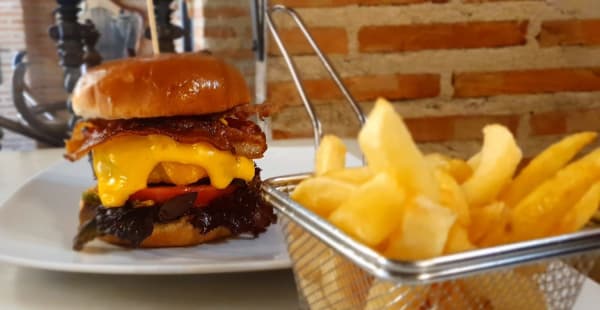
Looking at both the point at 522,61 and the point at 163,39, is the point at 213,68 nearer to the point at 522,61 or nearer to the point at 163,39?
the point at 522,61

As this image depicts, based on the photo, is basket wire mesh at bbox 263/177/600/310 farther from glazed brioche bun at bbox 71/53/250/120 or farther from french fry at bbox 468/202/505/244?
glazed brioche bun at bbox 71/53/250/120

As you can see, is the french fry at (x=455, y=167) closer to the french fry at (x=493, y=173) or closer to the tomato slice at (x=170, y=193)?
the french fry at (x=493, y=173)

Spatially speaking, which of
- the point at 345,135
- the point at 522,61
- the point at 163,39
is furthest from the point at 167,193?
the point at 163,39

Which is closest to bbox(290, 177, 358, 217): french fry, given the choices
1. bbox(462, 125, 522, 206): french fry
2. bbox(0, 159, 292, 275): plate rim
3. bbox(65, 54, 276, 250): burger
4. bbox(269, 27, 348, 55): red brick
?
bbox(462, 125, 522, 206): french fry

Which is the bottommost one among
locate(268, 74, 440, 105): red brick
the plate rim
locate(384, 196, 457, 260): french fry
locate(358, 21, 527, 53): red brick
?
the plate rim

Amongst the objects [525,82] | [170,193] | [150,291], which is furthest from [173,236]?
[525,82]

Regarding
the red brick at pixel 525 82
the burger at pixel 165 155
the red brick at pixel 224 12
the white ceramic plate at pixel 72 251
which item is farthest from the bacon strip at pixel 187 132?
the red brick at pixel 224 12
